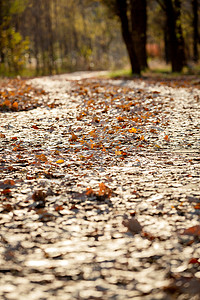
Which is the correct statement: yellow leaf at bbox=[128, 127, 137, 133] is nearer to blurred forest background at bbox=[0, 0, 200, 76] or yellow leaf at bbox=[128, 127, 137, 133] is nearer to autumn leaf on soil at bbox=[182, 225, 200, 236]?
autumn leaf on soil at bbox=[182, 225, 200, 236]

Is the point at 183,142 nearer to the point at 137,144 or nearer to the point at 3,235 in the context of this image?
the point at 137,144

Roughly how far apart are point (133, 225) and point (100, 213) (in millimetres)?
365

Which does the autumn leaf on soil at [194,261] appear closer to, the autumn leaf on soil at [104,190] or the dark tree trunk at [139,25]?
the autumn leaf on soil at [104,190]

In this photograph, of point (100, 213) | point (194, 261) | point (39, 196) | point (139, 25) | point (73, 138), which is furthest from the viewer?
point (139, 25)

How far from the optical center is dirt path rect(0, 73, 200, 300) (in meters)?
2.27

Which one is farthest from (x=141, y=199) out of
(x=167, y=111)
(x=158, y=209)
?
(x=167, y=111)

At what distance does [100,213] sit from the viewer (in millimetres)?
3166

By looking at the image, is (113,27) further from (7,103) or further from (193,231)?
(193,231)

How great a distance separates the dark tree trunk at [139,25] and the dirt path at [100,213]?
16898 mm

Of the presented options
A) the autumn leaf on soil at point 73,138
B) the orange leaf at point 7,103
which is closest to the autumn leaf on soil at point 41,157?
the autumn leaf on soil at point 73,138

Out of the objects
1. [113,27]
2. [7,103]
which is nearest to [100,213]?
[7,103]

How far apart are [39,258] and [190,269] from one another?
1.04 metres

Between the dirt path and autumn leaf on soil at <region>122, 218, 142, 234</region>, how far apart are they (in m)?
0.01

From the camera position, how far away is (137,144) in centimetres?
554
